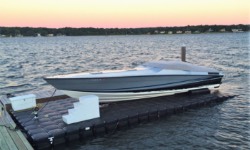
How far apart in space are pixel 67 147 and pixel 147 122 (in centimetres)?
341

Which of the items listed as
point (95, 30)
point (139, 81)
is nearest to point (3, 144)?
point (139, 81)

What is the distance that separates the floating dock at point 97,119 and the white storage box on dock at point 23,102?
0.25m

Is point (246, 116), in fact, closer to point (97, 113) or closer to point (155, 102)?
point (155, 102)

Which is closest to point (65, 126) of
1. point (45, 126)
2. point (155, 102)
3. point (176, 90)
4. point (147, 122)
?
point (45, 126)

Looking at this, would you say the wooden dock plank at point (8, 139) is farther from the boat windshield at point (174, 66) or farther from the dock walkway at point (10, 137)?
the boat windshield at point (174, 66)

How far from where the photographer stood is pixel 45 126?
367 inches

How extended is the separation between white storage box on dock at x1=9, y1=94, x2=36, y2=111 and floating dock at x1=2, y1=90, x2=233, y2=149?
0.25 metres

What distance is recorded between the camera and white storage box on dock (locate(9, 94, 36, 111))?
10.9 meters

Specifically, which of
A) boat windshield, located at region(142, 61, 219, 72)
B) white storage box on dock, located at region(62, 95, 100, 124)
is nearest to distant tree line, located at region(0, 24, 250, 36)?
boat windshield, located at region(142, 61, 219, 72)

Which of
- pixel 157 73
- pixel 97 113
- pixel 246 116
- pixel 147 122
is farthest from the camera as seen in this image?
pixel 157 73

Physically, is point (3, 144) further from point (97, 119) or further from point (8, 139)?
point (97, 119)

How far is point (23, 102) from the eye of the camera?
11055 millimetres

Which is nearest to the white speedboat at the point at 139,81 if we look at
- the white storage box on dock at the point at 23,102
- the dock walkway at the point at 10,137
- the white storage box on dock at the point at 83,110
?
the white storage box on dock at the point at 23,102

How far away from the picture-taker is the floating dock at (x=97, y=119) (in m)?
8.91
